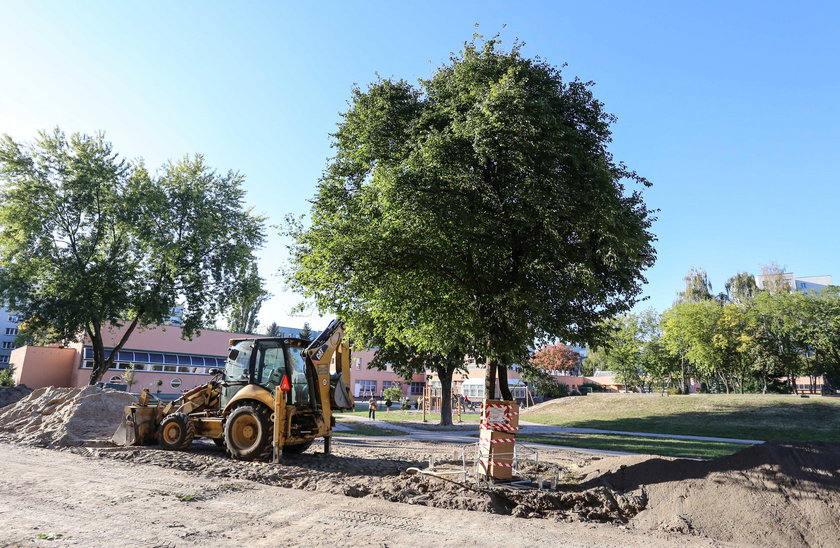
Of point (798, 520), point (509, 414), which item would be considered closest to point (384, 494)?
point (509, 414)

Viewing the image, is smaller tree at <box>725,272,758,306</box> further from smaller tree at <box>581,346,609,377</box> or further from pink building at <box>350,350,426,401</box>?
pink building at <box>350,350,426,401</box>

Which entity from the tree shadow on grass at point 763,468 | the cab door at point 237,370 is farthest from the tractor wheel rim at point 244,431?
the tree shadow on grass at point 763,468

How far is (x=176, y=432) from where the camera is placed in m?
13.0

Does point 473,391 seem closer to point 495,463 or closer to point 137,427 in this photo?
point 137,427

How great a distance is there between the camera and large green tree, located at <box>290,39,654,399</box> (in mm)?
11320

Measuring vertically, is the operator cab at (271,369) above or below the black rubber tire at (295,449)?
above

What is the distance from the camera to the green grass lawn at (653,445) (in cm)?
1847

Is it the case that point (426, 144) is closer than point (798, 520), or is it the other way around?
point (798, 520)

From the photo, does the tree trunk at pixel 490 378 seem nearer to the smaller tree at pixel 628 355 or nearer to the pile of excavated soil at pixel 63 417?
the pile of excavated soil at pixel 63 417

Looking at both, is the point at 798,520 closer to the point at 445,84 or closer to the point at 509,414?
the point at 509,414

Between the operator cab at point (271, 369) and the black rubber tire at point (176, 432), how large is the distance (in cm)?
107

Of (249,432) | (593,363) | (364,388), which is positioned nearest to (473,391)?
(364,388)

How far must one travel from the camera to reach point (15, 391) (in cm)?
2853

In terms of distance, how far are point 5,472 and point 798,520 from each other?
1371 centimetres
